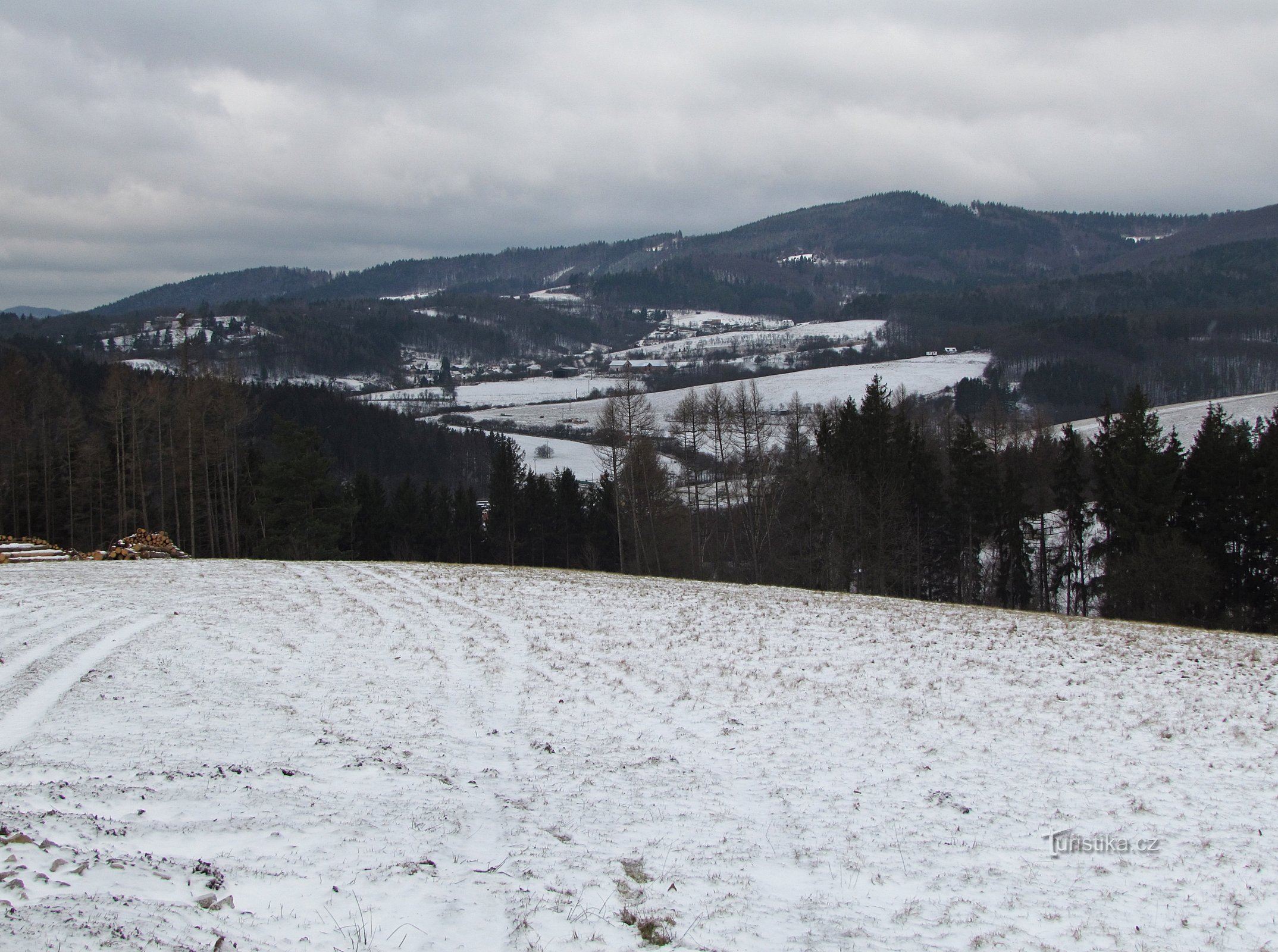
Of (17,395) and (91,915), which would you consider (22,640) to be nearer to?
(91,915)

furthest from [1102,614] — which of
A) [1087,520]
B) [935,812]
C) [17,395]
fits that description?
[17,395]

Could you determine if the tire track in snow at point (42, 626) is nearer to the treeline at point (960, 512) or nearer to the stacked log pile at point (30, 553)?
the stacked log pile at point (30, 553)

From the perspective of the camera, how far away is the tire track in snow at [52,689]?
36.1ft

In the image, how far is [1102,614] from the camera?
148ft

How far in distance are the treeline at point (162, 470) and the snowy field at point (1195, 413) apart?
332ft

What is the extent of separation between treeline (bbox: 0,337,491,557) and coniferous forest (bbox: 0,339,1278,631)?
0.20 m

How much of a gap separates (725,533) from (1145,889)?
52.1m

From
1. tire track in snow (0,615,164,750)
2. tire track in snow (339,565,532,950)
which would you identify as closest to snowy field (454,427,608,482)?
tire track in snow (339,565,532,950)

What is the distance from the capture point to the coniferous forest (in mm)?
42625

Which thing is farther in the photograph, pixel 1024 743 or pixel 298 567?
pixel 298 567

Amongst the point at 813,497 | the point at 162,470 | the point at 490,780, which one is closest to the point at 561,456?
the point at 162,470

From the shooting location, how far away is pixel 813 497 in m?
48.5

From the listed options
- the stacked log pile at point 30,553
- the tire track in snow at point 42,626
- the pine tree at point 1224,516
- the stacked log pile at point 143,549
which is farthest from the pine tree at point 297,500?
the pine tree at point 1224,516

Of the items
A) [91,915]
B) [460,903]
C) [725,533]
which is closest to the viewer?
[91,915]
